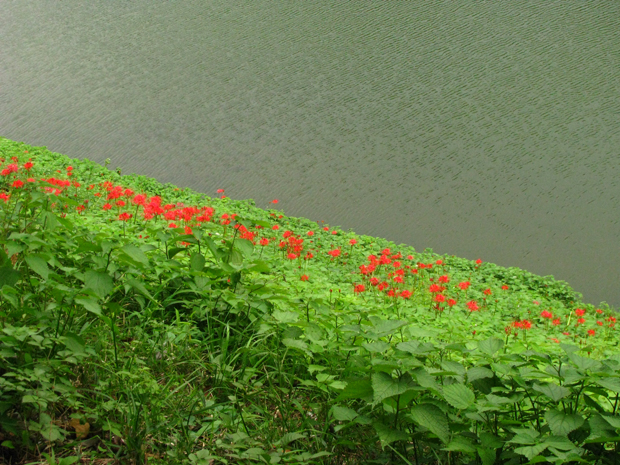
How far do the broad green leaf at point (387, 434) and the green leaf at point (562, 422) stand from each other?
1.33 feet

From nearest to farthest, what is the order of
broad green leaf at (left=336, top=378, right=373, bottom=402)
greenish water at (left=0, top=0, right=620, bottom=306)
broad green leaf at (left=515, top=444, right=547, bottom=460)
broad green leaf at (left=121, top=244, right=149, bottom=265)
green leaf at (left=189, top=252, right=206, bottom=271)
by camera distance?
broad green leaf at (left=515, top=444, right=547, bottom=460) < broad green leaf at (left=336, top=378, right=373, bottom=402) < broad green leaf at (left=121, top=244, right=149, bottom=265) < green leaf at (left=189, top=252, right=206, bottom=271) < greenish water at (left=0, top=0, right=620, bottom=306)

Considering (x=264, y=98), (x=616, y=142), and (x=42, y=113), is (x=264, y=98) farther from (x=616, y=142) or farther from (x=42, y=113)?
(x=616, y=142)

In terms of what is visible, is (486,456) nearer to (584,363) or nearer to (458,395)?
(458,395)

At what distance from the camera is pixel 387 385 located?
1456mm

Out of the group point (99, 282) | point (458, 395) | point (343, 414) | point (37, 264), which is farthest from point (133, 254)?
point (458, 395)

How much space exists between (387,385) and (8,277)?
1.26 metres

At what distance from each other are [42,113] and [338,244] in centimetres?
748

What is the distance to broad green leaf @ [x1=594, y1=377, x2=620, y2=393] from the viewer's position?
1.41 m

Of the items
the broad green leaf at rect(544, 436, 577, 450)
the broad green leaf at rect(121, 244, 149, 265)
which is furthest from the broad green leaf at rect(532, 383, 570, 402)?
the broad green leaf at rect(121, 244, 149, 265)

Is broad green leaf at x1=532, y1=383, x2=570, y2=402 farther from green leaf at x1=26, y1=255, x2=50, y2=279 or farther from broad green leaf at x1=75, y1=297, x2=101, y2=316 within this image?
green leaf at x1=26, y1=255, x2=50, y2=279

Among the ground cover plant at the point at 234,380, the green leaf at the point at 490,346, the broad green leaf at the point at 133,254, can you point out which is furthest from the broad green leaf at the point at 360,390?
the broad green leaf at the point at 133,254

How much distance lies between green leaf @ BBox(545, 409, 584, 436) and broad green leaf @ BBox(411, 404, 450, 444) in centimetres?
28

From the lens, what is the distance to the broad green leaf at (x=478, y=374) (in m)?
1.57

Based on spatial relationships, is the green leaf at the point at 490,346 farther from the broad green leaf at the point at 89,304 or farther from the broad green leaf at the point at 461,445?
the broad green leaf at the point at 89,304
